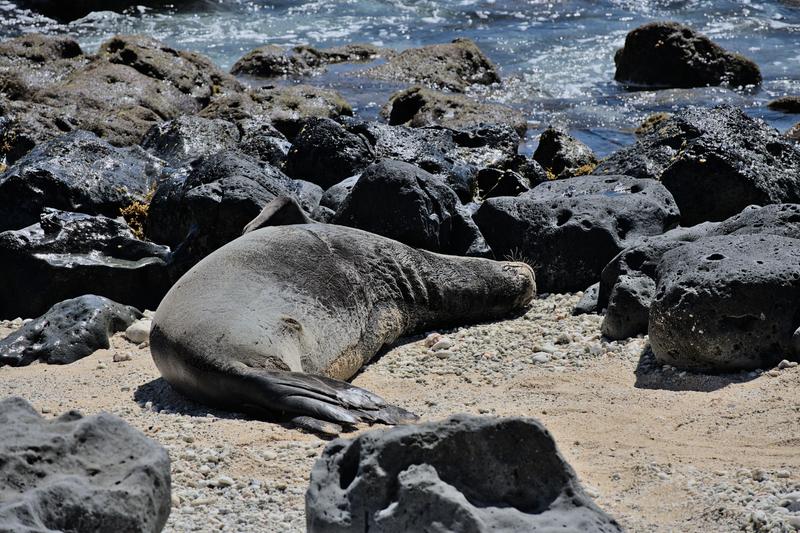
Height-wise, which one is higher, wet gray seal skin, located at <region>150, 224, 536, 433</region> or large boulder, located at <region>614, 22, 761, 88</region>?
wet gray seal skin, located at <region>150, 224, 536, 433</region>

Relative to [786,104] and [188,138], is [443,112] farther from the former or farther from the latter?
[786,104]

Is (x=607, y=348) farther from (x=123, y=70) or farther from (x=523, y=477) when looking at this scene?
(x=123, y=70)

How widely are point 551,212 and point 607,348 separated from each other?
79.4 inches

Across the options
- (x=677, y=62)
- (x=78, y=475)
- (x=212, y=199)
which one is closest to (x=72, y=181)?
(x=212, y=199)

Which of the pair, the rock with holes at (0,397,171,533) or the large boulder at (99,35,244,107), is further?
the large boulder at (99,35,244,107)

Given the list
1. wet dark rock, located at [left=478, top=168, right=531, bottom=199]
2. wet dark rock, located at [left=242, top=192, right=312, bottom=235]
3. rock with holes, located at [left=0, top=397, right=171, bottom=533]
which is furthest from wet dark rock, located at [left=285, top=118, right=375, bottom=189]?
rock with holes, located at [left=0, top=397, right=171, bottom=533]

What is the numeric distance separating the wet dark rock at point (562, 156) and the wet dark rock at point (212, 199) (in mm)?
3723

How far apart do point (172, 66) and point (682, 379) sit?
12.2 metres

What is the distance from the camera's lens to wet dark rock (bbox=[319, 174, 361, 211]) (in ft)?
31.4

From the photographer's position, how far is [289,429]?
18.5ft

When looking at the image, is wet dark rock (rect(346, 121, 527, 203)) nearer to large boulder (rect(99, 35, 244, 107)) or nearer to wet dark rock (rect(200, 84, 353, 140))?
wet dark rock (rect(200, 84, 353, 140))

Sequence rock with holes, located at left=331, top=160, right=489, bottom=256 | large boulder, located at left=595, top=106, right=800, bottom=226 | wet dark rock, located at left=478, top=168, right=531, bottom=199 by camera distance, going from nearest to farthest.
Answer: rock with holes, located at left=331, top=160, right=489, bottom=256 → large boulder, located at left=595, top=106, right=800, bottom=226 → wet dark rock, located at left=478, top=168, right=531, bottom=199

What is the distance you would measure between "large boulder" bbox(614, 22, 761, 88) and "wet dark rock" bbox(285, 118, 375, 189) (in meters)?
9.92

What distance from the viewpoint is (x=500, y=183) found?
10.6 metres
